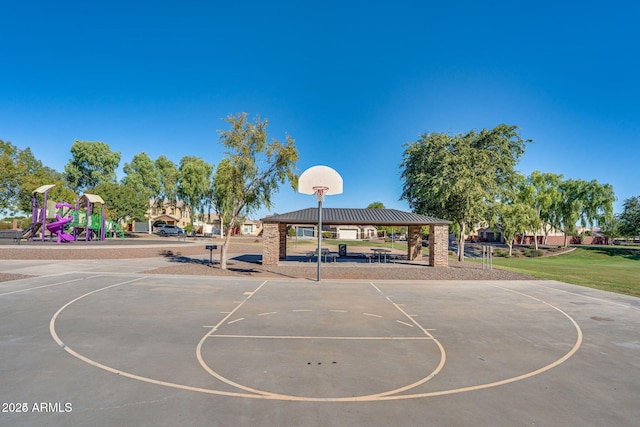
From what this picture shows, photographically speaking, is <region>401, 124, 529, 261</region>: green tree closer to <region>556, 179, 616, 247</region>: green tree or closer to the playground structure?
<region>556, 179, 616, 247</region>: green tree

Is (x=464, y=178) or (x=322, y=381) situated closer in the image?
(x=322, y=381)

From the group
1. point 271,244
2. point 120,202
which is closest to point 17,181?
point 120,202

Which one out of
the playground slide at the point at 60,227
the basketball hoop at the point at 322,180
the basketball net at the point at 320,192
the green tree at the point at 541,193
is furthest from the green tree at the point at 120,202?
the green tree at the point at 541,193

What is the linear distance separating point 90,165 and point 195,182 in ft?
70.4

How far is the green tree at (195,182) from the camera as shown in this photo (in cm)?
5450

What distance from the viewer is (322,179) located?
1859cm

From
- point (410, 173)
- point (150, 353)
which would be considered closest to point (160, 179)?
point (410, 173)

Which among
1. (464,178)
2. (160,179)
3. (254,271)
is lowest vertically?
(254,271)

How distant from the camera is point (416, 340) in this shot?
739 centimetres

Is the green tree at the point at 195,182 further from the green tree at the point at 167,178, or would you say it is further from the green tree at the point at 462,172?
the green tree at the point at 462,172

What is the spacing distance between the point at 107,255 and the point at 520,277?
2957cm

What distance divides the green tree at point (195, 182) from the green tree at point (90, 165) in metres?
14.1

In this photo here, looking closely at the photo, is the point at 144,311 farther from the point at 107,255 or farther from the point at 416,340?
the point at 107,255

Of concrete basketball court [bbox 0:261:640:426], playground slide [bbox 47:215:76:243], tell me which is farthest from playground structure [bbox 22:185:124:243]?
concrete basketball court [bbox 0:261:640:426]
